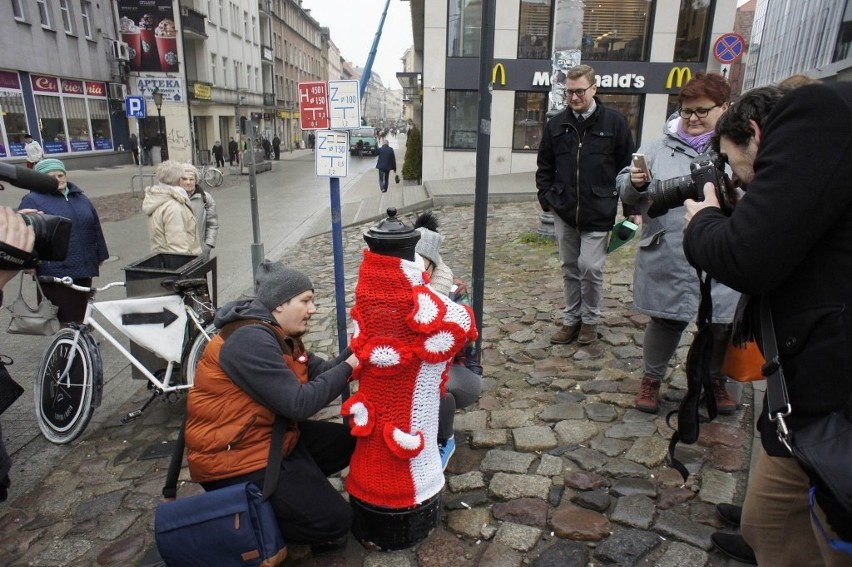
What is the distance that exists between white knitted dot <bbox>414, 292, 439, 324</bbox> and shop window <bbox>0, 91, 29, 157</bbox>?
83.7ft

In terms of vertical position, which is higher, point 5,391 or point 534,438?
point 5,391

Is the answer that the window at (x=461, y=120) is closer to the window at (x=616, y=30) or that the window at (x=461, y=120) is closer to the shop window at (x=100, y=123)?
the window at (x=616, y=30)

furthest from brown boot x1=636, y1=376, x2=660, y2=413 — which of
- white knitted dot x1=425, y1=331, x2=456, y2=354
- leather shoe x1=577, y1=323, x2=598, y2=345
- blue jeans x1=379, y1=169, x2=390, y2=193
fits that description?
blue jeans x1=379, y1=169, x2=390, y2=193

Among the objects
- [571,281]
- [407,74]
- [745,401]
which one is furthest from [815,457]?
[407,74]

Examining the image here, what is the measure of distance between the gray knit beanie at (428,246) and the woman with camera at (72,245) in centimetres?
318

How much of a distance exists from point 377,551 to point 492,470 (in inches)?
32.5

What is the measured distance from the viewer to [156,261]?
446 centimetres

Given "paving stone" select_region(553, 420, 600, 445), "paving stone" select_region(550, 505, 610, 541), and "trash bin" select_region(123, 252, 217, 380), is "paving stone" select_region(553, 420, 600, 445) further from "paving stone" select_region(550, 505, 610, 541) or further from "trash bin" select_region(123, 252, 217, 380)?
"trash bin" select_region(123, 252, 217, 380)

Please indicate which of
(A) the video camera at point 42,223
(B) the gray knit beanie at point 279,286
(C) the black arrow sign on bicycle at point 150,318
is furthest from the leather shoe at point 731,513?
(C) the black arrow sign on bicycle at point 150,318

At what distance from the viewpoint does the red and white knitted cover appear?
2.22 meters

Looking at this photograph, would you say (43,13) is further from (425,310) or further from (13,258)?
(425,310)

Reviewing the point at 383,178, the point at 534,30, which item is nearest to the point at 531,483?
the point at 383,178

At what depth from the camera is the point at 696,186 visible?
1.98m

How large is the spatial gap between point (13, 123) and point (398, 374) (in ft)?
87.4
